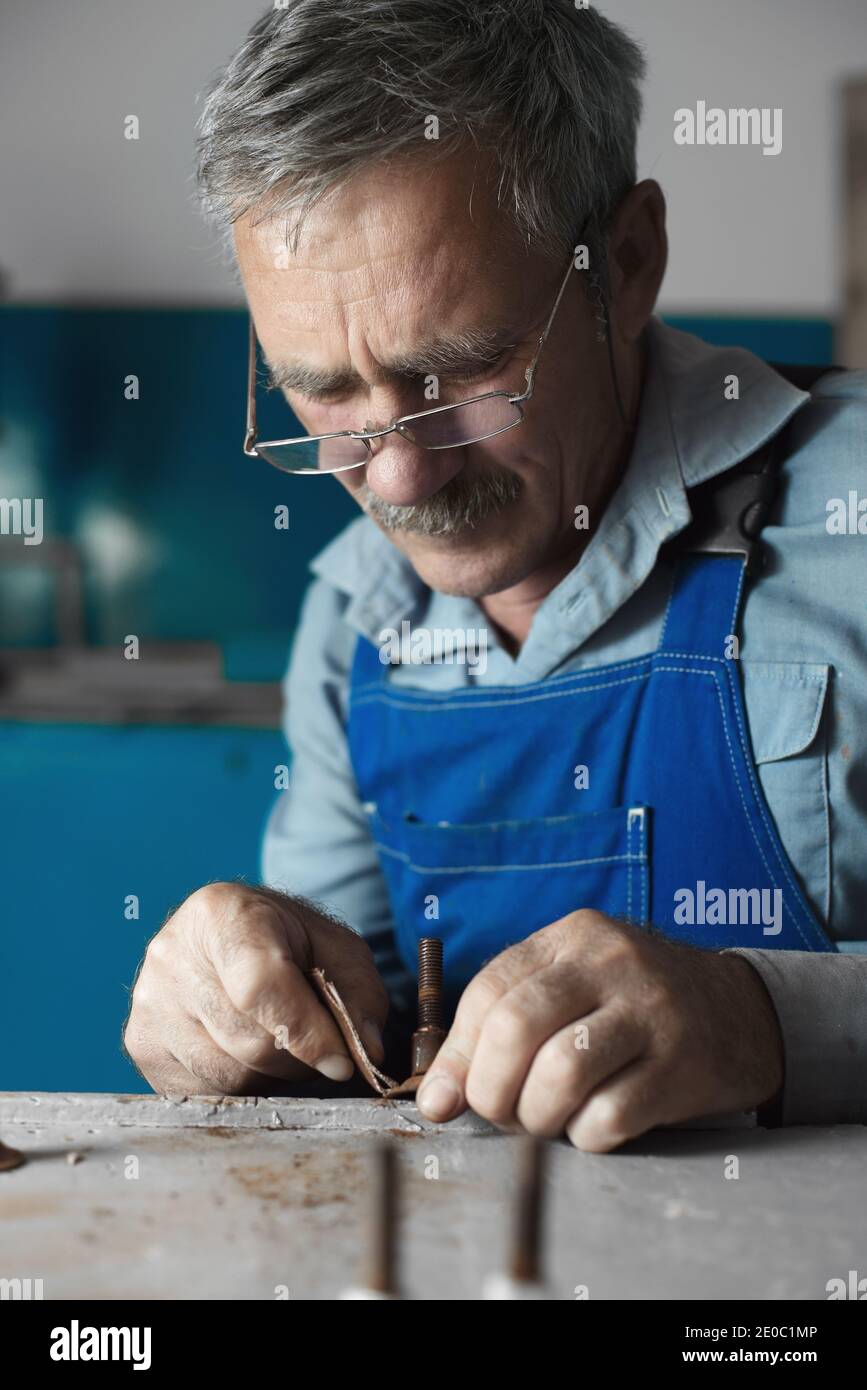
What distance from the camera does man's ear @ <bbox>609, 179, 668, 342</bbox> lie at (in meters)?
1.36

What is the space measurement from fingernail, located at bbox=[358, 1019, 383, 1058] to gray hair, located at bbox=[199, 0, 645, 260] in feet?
2.26

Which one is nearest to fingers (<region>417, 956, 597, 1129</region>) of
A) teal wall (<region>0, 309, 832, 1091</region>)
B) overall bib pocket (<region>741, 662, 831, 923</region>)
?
overall bib pocket (<region>741, 662, 831, 923</region>)

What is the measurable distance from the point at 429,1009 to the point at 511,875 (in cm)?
37

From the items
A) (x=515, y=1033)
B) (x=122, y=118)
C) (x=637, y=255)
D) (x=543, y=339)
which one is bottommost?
(x=515, y=1033)

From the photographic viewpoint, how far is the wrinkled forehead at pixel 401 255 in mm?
1139

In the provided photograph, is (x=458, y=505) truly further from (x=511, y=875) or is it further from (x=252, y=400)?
(x=511, y=875)

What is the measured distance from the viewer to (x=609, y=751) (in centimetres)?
133

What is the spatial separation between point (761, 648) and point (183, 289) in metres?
2.58

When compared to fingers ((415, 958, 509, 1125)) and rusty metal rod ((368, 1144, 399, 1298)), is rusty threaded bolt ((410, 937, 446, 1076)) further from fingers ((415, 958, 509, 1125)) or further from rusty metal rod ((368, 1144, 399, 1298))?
rusty metal rod ((368, 1144, 399, 1298))

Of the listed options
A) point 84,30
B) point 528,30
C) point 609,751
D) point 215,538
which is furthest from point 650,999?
point 84,30

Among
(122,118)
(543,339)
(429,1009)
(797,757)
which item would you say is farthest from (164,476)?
(429,1009)

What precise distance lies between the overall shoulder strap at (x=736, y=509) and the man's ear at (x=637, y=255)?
0.63ft

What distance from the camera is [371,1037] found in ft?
3.40
